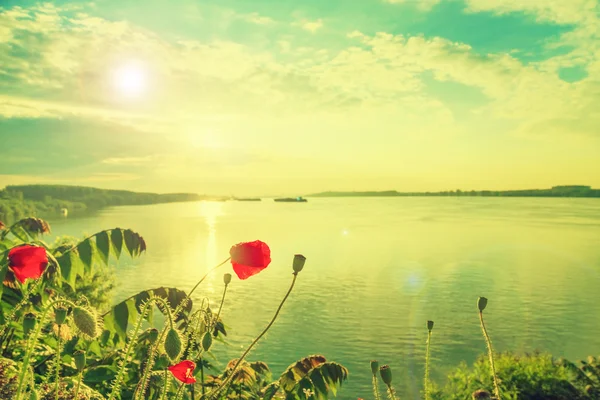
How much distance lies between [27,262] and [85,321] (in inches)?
21.2

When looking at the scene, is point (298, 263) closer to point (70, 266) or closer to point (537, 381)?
point (70, 266)

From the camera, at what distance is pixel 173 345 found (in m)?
2.47

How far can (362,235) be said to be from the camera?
136250mm

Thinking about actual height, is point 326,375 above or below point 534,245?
above

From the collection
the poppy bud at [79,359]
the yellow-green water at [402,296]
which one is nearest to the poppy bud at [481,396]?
the poppy bud at [79,359]

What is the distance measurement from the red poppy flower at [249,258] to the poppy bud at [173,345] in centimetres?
45

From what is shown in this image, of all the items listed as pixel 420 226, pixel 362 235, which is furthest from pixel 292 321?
pixel 420 226

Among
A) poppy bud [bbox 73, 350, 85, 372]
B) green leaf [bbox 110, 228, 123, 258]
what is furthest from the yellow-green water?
poppy bud [bbox 73, 350, 85, 372]

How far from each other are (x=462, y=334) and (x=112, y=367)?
1967 inches

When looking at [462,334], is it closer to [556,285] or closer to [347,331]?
[347,331]

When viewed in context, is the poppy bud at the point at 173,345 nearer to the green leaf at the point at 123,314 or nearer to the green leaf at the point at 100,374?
the green leaf at the point at 100,374

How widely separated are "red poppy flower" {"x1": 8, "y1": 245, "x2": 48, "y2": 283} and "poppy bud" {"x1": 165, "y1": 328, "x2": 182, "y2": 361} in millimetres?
782

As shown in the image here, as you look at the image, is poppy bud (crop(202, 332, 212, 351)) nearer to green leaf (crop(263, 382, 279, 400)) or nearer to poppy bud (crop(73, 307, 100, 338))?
poppy bud (crop(73, 307, 100, 338))

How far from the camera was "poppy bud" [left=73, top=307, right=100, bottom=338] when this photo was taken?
2465 millimetres
